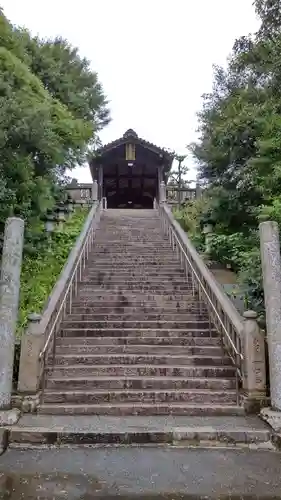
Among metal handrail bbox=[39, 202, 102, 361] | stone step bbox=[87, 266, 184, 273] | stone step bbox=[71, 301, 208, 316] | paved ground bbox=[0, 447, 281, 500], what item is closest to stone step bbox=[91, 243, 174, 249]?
metal handrail bbox=[39, 202, 102, 361]

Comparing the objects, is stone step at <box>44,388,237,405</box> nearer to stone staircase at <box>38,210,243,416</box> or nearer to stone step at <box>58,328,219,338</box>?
stone staircase at <box>38,210,243,416</box>

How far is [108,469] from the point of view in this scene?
12.7ft

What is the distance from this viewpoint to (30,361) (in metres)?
5.59

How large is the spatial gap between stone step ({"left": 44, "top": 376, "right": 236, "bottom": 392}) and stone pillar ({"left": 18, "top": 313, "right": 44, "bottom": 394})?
503mm

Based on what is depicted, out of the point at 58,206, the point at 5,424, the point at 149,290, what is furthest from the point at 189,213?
the point at 5,424

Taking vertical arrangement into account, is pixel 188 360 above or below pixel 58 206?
below

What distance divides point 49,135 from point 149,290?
14.9 ft

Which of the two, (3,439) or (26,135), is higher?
(26,135)

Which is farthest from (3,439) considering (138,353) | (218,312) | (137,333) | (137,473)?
(218,312)

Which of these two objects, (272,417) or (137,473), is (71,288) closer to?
(272,417)

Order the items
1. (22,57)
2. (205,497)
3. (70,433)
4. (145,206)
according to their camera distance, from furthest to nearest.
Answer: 1. (145,206)
2. (22,57)
3. (70,433)
4. (205,497)

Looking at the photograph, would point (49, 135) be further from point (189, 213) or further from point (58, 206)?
point (189, 213)

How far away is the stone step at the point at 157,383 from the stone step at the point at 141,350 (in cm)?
77

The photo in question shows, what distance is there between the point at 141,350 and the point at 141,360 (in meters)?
0.30
